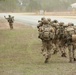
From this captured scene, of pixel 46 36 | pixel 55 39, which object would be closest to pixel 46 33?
pixel 46 36

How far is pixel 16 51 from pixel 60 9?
340 ft

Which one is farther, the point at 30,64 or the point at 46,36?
the point at 30,64

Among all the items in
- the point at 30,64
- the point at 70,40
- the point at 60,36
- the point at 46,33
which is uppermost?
Answer: the point at 46,33

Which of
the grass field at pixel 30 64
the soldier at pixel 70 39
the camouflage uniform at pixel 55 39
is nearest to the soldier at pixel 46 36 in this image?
the camouflage uniform at pixel 55 39

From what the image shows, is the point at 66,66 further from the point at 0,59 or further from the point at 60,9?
the point at 60,9

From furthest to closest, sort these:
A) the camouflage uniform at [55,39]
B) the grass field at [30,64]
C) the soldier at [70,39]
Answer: the camouflage uniform at [55,39] < the soldier at [70,39] < the grass field at [30,64]

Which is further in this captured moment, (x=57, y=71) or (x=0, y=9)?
(x=0, y=9)

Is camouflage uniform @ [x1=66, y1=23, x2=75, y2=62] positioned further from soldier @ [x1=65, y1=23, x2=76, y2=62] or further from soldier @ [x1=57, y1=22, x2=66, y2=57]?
soldier @ [x1=57, y1=22, x2=66, y2=57]

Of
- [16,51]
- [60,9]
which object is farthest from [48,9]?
[16,51]

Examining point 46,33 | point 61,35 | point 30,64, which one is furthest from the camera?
point 61,35

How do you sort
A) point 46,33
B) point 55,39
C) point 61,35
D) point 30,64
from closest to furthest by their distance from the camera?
point 46,33 → point 30,64 → point 61,35 → point 55,39

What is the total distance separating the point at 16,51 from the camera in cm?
1772

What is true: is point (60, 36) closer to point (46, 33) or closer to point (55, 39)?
point (55, 39)

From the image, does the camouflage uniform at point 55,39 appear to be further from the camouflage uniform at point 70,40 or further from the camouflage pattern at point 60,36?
the camouflage uniform at point 70,40
